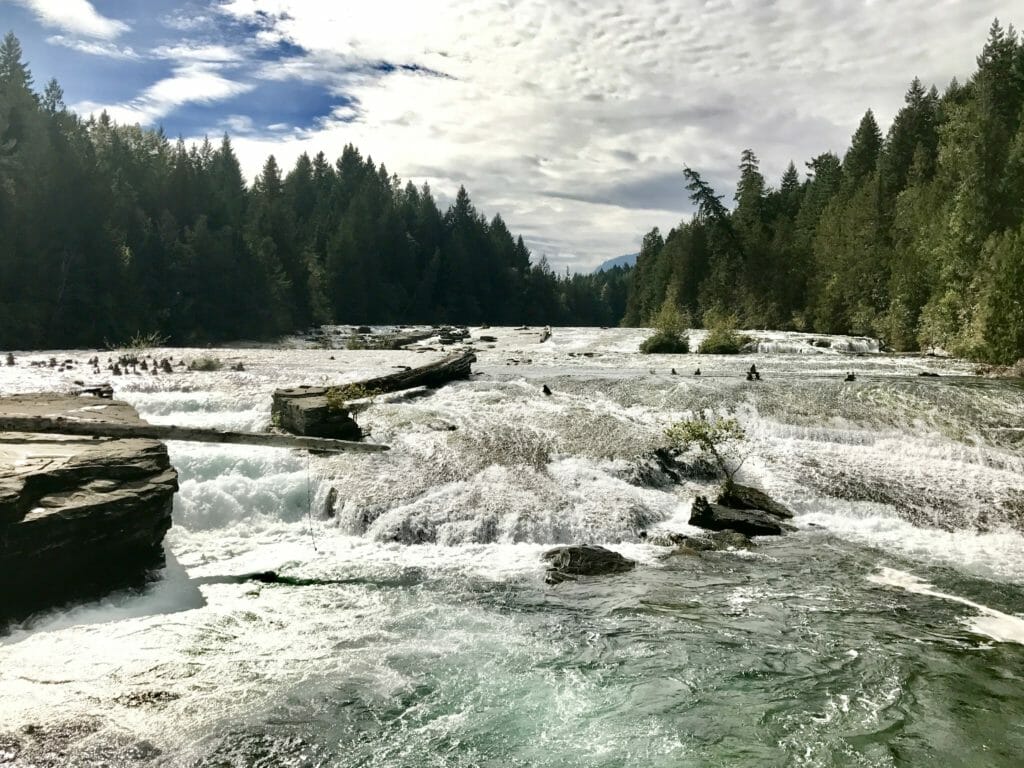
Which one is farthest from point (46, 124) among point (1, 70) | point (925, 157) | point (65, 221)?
point (925, 157)

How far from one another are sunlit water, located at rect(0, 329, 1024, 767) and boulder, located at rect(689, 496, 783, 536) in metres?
0.54

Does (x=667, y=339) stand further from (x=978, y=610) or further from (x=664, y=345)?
(x=978, y=610)

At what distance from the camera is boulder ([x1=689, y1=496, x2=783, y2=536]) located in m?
14.8

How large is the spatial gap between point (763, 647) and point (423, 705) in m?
4.93

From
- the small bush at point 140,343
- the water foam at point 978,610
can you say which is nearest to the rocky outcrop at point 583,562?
the water foam at point 978,610

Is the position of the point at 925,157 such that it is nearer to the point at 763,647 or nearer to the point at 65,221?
the point at 763,647

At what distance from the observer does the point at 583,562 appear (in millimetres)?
12516

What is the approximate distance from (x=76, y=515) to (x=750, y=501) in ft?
46.1

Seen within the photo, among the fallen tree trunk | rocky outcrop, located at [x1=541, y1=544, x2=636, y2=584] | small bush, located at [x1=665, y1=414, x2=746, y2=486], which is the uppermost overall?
the fallen tree trunk

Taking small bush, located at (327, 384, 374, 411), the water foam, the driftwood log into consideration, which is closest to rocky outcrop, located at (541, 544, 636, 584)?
the water foam

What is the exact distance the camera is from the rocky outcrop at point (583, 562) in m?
12.3

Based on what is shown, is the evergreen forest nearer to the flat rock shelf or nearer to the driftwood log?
the driftwood log

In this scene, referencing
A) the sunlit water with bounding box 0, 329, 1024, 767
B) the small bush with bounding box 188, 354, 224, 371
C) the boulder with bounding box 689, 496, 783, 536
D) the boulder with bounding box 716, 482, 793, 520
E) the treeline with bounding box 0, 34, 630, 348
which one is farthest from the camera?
the treeline with bounding box 0, 34, 630, 348

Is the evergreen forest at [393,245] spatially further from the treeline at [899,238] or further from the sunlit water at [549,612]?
the sunlit water at [549,612]
